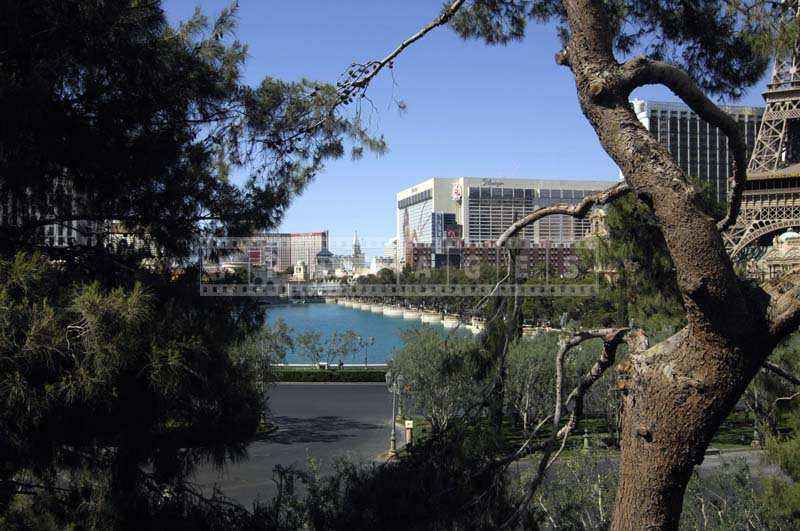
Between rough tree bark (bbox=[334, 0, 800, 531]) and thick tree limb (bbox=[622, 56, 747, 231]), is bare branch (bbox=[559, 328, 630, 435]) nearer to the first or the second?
rough tree bark (bbox=[334, 0, 800, 531])

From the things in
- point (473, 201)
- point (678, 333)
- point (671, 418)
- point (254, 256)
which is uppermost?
point (473, 201)

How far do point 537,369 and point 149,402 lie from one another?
39.1 ft

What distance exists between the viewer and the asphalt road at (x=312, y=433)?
470 inches

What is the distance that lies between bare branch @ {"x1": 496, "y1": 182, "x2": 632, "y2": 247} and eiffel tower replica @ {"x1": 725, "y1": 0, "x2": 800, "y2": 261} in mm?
22553

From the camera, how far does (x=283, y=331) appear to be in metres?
19.0

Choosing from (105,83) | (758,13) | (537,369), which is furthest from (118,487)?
(537,369)

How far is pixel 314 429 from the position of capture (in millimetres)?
16656

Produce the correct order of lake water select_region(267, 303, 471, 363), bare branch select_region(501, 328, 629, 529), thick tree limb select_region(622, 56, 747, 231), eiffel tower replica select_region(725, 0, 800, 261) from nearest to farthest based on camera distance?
1. thick tree limb select_region(622, 56, 747, 231)
2. bare branch select_region(501, 328, 629, 529)
3. eiffel tower replica select_region(725, 0, 800, 261)
4. lake water select_region(267, 303, 471, 363)

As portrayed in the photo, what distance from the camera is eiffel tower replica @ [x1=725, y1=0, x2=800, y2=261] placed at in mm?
23797

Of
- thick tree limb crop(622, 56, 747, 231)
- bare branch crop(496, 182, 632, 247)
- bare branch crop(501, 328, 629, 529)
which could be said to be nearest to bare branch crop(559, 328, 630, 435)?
bare branch crop(501, 328, 629, 529)

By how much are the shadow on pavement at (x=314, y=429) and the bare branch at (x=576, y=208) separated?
13.7m

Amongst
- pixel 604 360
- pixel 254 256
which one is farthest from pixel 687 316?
pixel 254 256

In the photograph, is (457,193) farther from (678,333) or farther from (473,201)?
(678,333)

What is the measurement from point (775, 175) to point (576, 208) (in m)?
24.9
